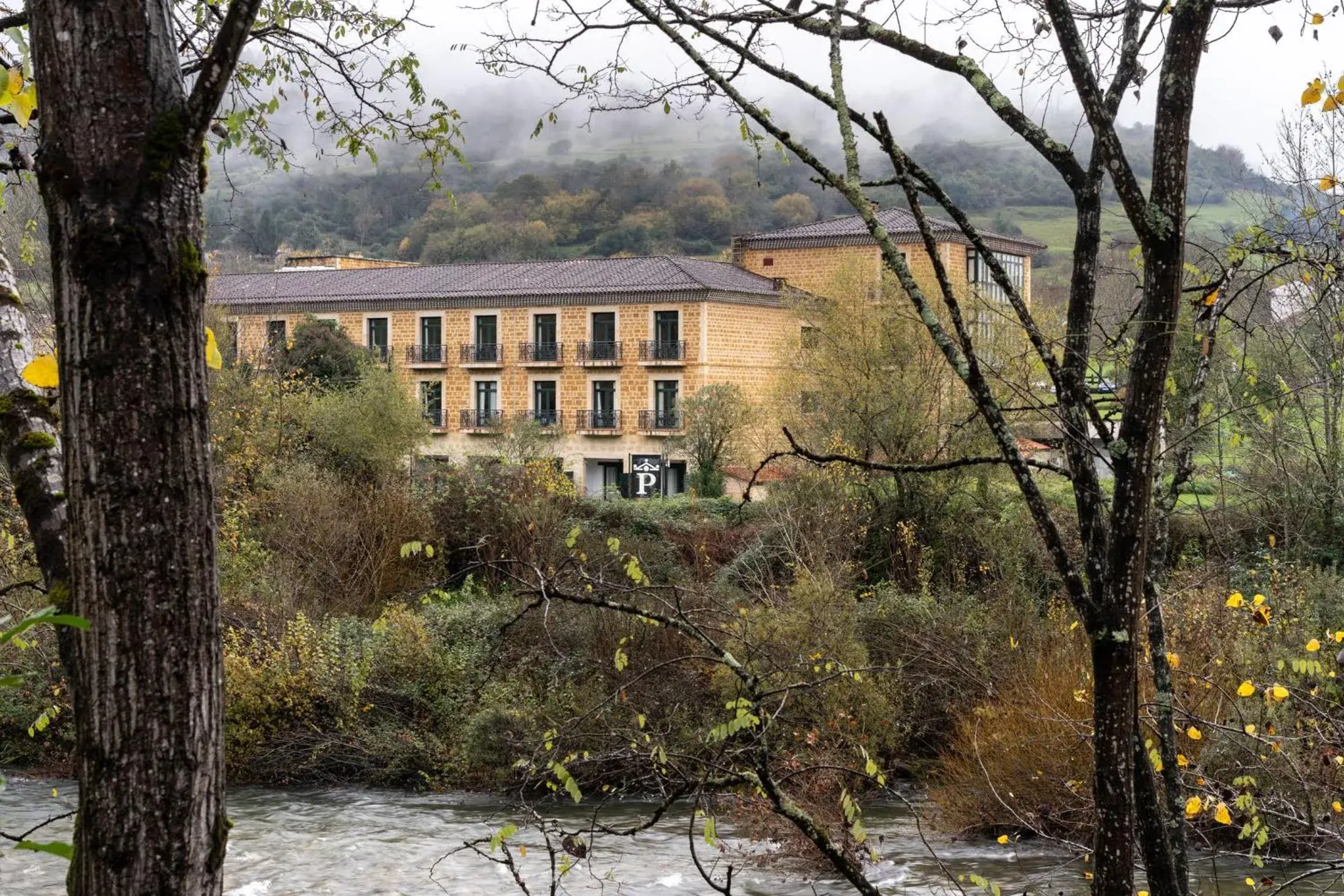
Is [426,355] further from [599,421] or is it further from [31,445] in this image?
[31,445]

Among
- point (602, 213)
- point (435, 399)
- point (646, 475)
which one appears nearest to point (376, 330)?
point (435, 399)

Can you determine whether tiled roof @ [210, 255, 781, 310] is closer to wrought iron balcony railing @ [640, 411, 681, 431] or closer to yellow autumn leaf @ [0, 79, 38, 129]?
wrought iron balcony railing @ [640, 411, 681, 431]

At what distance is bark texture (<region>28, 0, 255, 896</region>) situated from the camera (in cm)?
197

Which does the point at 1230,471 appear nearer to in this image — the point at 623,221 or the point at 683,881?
the point at 683,881

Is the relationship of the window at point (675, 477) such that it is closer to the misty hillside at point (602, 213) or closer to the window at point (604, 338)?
the window at point (604, 338)

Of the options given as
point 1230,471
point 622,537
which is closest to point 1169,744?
point 1230,471

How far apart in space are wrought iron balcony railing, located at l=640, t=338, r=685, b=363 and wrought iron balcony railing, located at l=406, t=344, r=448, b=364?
22.2 feet

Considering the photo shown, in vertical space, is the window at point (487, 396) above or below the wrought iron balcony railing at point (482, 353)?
below

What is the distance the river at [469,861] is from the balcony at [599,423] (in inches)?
975

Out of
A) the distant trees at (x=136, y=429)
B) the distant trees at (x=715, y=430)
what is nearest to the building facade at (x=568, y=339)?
the distant trees at (x=715, y=430)

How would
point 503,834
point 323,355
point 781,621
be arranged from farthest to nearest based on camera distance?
point 323,355 < point 781,621 < point 503,834

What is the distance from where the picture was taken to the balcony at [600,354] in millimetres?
39719

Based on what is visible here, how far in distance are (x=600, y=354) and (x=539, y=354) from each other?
2.10 m

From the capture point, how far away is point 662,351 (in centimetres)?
3916
